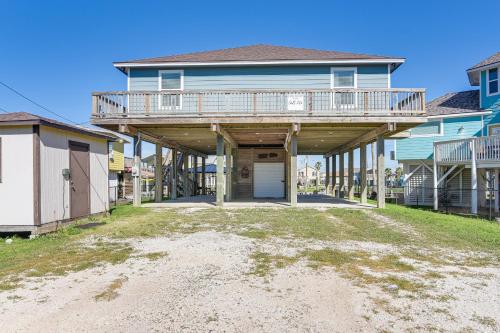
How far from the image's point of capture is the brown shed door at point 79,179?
817 cm

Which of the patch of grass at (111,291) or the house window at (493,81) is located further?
the house window at (493,81)

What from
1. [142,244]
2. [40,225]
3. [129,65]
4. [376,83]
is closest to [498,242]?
[142,244]

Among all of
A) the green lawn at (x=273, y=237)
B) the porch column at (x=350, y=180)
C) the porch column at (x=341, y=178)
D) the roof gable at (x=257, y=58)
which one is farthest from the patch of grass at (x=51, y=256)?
the porch column at (x=341, y=178)

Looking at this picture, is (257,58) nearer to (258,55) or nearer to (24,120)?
(258,55)

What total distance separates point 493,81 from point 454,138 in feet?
11.0

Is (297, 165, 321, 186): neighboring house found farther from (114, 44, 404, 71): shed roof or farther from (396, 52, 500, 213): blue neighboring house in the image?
(114, 44, 404, 71): shed roof

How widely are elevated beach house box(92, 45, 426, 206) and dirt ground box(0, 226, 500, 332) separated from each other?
287 inches

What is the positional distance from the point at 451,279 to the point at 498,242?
341cm

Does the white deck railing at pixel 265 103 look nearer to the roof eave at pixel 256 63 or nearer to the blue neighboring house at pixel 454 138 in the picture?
the roof eave at pixel 256 63

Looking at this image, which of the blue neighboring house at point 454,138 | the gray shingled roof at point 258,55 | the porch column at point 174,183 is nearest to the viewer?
the gray shingled roof at point 258,55

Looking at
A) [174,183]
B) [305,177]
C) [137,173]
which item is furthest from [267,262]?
[305,177]

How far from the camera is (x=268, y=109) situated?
12297 millimetres

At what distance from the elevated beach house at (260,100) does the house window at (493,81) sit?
21.1ft

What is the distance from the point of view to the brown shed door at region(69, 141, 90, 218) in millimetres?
8172
